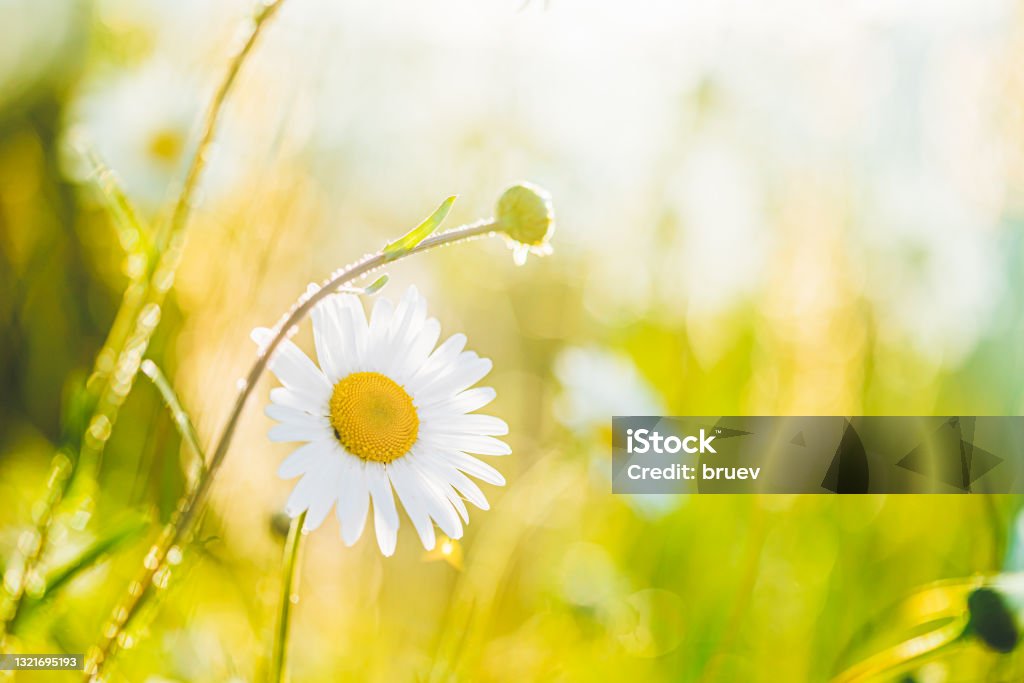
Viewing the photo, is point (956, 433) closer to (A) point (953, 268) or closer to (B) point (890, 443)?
(B) point (890, 443)

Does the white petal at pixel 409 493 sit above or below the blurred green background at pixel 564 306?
below

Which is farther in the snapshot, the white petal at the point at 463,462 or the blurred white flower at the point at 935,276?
the blurred white flower at the point at 935,276

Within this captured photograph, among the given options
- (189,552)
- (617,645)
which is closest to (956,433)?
(617,645)

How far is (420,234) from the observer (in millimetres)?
268

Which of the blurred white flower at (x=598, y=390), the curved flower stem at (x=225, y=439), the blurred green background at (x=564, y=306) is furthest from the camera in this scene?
the blurred white flower at (x=598, y=390)

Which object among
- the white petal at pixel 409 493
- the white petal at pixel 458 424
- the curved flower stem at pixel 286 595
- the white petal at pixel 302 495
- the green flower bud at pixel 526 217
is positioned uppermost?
the green flower bud at pixel 526 217

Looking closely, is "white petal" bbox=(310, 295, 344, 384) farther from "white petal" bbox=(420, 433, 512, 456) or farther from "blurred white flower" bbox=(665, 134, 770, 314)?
"blurred white flower" bbox=(665, 134, 770, 314)

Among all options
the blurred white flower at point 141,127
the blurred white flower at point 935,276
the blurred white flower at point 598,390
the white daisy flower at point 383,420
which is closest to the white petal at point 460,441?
A: the white daisy flower at point 383,420

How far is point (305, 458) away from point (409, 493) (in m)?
0.05

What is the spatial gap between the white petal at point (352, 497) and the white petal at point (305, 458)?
10mm

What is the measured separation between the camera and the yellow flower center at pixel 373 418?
1.02 ft

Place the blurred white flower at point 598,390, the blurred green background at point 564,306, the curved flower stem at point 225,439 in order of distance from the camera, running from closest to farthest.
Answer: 1. the curved flower stem at point 225,439
2. the blurred green background at point 564,306
3. the blurred white flower at point 598,390

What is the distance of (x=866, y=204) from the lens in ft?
2.93

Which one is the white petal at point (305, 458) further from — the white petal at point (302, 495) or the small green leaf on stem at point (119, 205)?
the small green leaf on stem at point (119, 205)
